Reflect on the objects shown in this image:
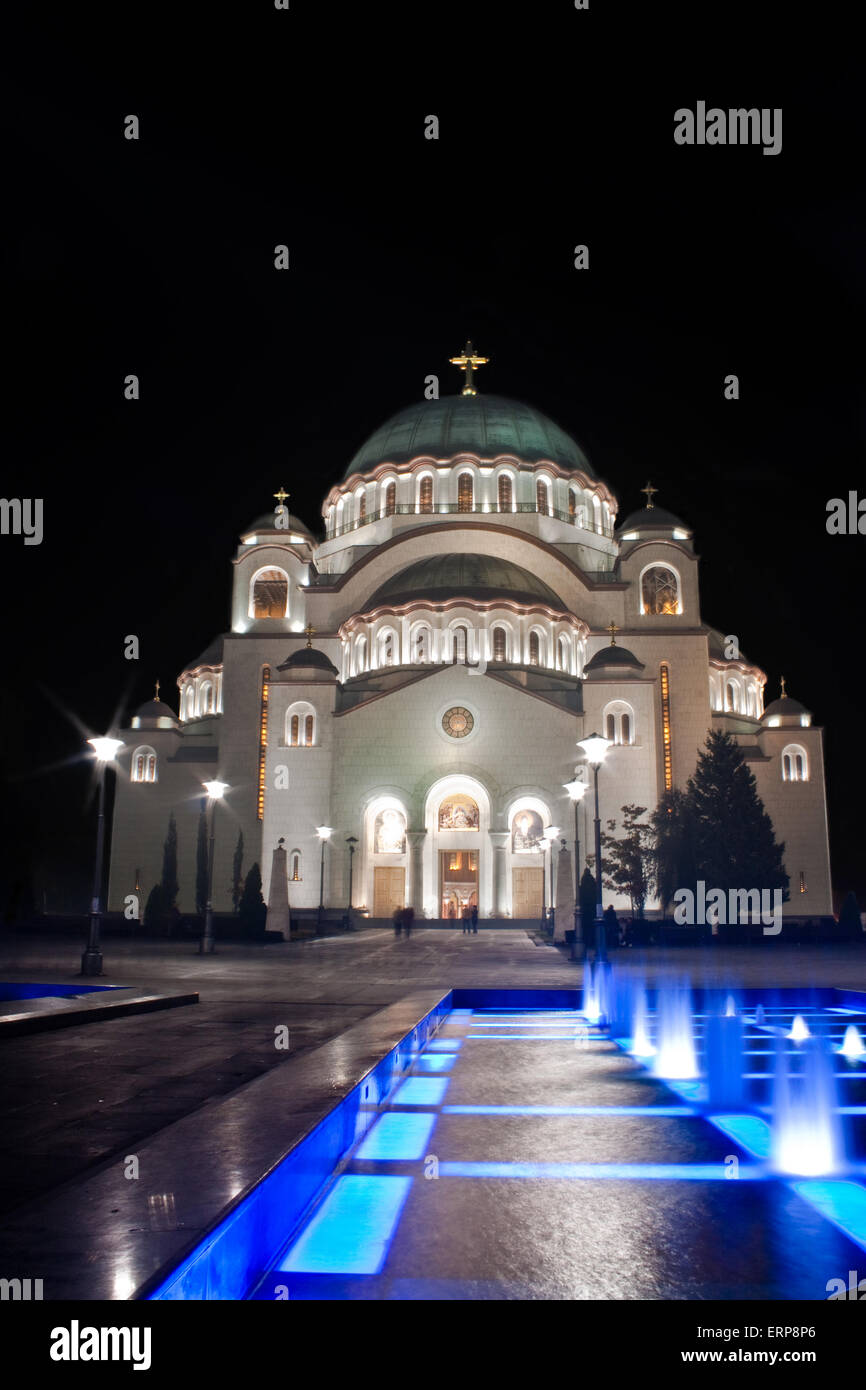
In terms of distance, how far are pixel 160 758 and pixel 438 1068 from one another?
123 ft

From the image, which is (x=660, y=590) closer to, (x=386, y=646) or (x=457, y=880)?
(x=386, y=646)

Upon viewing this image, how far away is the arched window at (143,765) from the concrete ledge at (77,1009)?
1326 inches

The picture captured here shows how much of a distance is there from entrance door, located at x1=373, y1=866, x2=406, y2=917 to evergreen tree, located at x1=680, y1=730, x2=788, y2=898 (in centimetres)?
1035

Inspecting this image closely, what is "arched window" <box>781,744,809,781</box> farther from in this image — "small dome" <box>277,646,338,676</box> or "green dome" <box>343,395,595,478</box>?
"small dome" <box>277,646,338,676</box>

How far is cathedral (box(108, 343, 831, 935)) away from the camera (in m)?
35.9

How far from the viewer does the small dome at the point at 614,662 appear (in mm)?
36469

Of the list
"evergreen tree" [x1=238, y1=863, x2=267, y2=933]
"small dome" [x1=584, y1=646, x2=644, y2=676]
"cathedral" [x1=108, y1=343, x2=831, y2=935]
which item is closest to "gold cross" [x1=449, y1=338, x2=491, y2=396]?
"cathedral" [x1=108, y1=343, x2=831, y2=935]

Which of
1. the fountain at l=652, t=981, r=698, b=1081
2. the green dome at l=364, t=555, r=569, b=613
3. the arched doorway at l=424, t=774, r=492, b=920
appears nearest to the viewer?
the fountain at l=652, t=981, r=698, b=1081

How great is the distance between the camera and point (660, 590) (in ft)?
135

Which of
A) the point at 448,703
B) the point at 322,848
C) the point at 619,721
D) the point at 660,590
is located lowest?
the point at 322,848

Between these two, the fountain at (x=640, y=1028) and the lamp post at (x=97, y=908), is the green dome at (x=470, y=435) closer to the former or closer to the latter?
the lamp post at (x=97, y=908)

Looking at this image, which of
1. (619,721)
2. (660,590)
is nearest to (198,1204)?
(619,721)

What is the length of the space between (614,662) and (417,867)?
1033 centimetres
